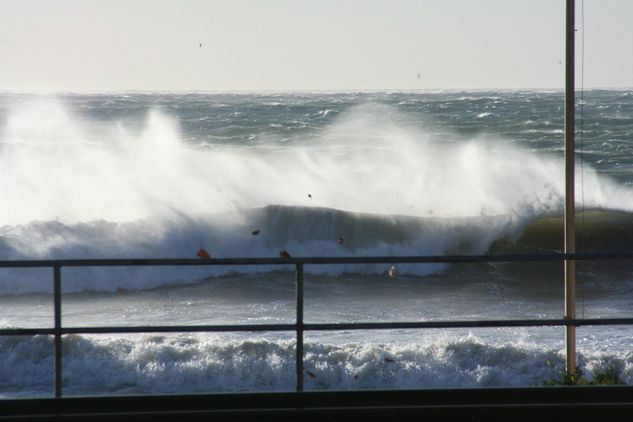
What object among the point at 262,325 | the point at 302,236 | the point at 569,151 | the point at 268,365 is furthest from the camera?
the point at 302,236

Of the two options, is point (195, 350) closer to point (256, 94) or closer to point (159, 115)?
point (159, 115)

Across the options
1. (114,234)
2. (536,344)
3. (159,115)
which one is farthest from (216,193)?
(536,344)

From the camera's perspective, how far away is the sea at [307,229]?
1318cm

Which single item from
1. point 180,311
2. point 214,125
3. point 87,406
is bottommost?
point 180,311

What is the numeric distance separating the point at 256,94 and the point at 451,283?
2719cm

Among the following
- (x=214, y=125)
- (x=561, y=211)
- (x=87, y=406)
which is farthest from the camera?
(x=214, y=125)

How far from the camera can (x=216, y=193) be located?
1117 inches

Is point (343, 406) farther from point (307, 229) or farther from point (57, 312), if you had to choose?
point (307, 229)

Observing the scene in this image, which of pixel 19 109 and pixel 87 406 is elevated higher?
pixel 19 109

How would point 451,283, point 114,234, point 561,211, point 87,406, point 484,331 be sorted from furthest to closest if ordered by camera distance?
point 561,211, point 114,234, point 451,283, point 484,331, point 87,406

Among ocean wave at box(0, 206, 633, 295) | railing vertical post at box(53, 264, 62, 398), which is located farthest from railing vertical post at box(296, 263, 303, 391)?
ocean wave at box(0, 206, 633, 295)

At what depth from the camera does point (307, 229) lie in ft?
86.1

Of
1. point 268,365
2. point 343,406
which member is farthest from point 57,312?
point 268,365

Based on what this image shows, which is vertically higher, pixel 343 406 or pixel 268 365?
pixel 343 406
